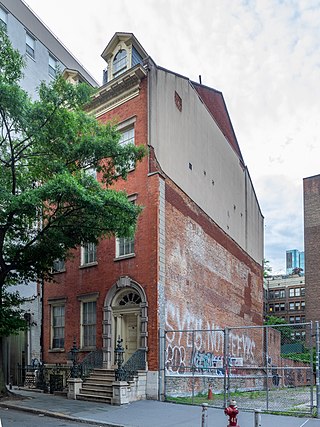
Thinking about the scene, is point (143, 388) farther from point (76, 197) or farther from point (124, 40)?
point (124, 40)

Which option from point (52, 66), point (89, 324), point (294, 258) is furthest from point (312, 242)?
point (294, 258)

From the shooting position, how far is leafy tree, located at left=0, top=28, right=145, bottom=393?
15695 millimetres

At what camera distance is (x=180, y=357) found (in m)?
20.4

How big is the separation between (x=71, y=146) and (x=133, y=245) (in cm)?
537

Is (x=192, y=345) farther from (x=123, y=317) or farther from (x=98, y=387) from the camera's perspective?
(x=98, y=387)

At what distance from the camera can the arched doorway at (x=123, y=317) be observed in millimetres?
20078

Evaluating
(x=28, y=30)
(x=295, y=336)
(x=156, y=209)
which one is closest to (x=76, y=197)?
(x=156, y=209)

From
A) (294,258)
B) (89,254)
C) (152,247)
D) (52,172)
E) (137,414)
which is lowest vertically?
(137,414)

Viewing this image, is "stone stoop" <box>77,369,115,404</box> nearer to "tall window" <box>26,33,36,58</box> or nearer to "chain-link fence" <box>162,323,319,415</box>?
"chain-link fence" <box>162,323,319,415</box>

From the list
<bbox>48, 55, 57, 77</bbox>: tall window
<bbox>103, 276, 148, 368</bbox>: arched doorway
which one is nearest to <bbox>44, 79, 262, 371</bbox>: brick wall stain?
<bbox>103, 276, 148, 368</bbox>: arched doorway

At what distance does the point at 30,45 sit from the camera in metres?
36.8

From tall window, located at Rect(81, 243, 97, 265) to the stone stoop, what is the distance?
16.7 ft

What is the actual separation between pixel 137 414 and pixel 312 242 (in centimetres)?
5464

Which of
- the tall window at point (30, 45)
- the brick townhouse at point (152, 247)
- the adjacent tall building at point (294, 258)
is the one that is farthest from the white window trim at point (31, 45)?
the adjacent tall building at point (294, 258)
